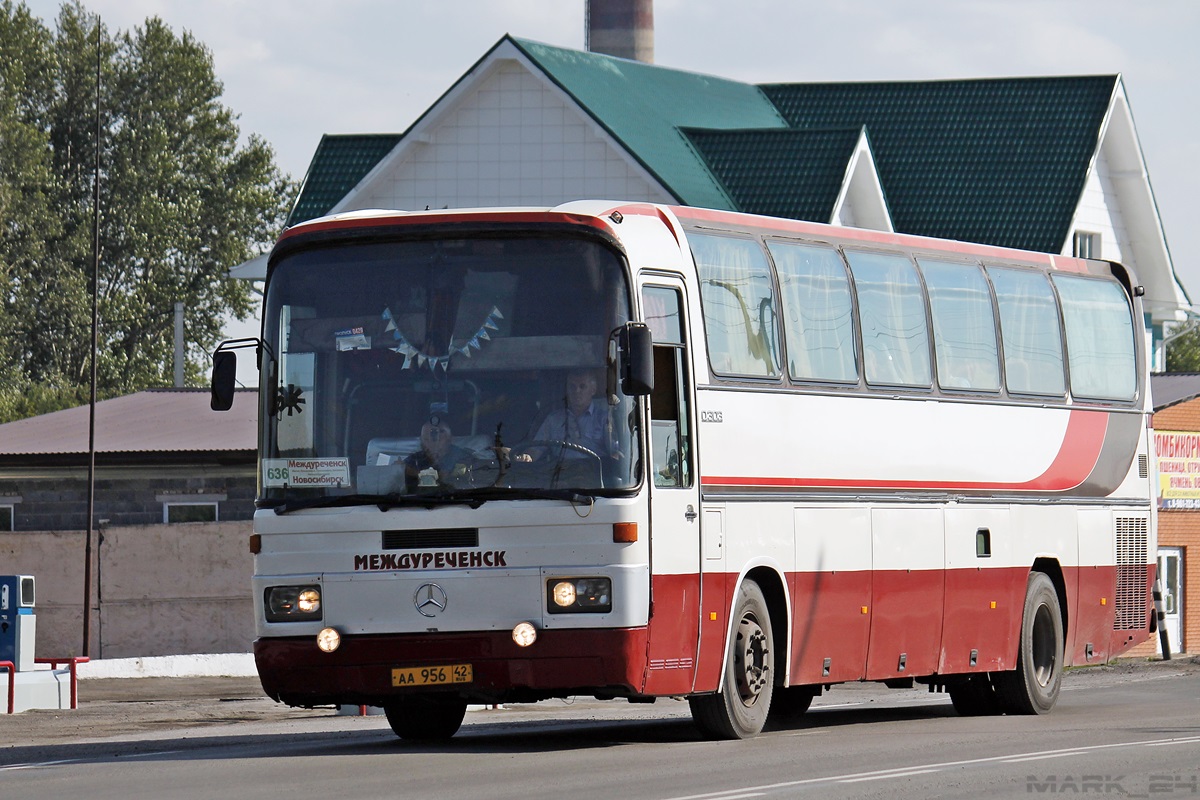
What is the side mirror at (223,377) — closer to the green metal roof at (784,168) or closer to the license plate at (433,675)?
the license plate at (433,675)

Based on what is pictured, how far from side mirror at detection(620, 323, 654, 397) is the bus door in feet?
1.85

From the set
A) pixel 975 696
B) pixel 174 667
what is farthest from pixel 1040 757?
pixel 174 667

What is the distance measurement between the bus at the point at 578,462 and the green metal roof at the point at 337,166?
97.0 feet

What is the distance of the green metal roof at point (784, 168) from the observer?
138 ft

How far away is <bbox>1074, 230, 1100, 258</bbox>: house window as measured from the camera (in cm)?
4834

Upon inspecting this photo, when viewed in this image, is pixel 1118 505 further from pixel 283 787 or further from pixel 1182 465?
pixel 1182 465

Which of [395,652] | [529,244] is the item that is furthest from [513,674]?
[529,244]

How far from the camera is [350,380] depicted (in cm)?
1451

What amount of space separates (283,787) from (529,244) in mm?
3877

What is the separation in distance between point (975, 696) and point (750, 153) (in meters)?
25.0

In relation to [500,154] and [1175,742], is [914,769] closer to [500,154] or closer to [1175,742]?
[1175,742]

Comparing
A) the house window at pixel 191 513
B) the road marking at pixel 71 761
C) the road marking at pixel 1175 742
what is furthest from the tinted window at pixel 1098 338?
the house window at pixel 191 513

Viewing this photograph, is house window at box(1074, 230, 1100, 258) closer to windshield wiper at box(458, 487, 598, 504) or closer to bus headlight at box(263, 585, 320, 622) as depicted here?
windshield wiper at box(458, 487, 598, 504)

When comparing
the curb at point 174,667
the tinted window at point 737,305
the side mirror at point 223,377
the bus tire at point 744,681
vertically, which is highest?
the tinted window at point 737,305
